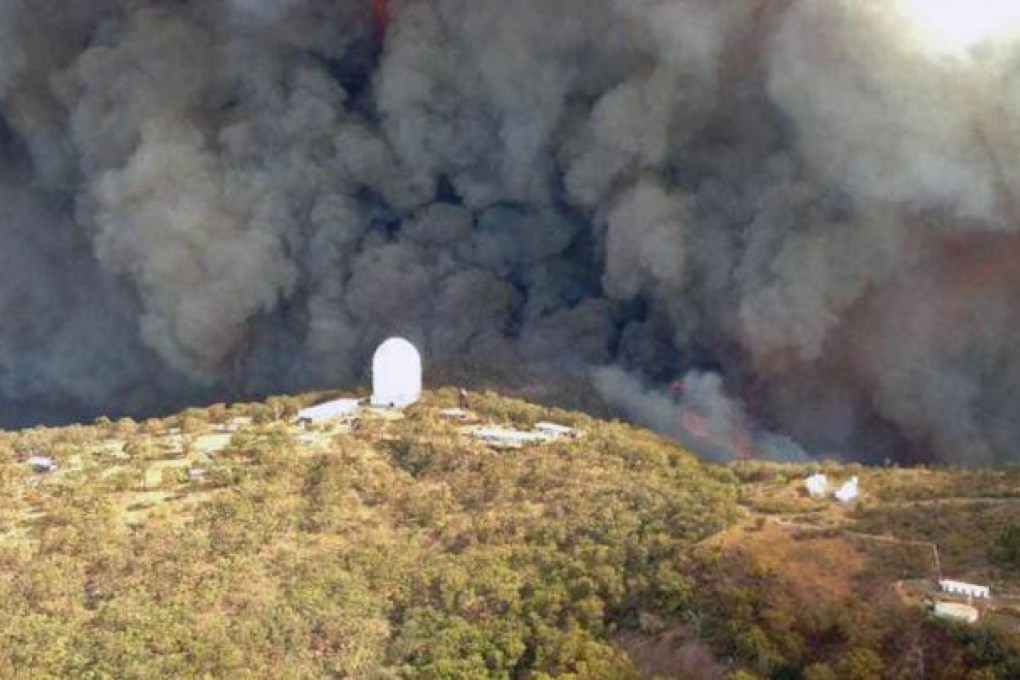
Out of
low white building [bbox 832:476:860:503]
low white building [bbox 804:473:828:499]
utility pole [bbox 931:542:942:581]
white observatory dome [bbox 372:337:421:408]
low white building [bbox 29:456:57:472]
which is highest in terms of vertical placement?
white observatory dome [bbox 372:337:421:408]

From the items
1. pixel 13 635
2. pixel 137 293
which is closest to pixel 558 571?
pixel 13 635

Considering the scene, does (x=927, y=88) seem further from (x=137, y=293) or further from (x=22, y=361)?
(x=22, y=361)

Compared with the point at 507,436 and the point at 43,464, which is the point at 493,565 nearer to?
the point at 507,436

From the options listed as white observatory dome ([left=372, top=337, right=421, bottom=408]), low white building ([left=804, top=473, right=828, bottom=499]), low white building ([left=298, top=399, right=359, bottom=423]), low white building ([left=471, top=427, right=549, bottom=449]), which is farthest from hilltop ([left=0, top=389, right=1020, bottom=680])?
white observatory dome ([left=372, top=337, right=421, bottom=408])

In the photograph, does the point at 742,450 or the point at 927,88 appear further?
the point at 742,450

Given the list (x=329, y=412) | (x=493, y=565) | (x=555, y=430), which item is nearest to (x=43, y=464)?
(x=329, y=412)

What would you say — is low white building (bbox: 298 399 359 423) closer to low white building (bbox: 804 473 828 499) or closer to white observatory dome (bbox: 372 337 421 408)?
white observatory dome (bbox: 372 337 421 408)
